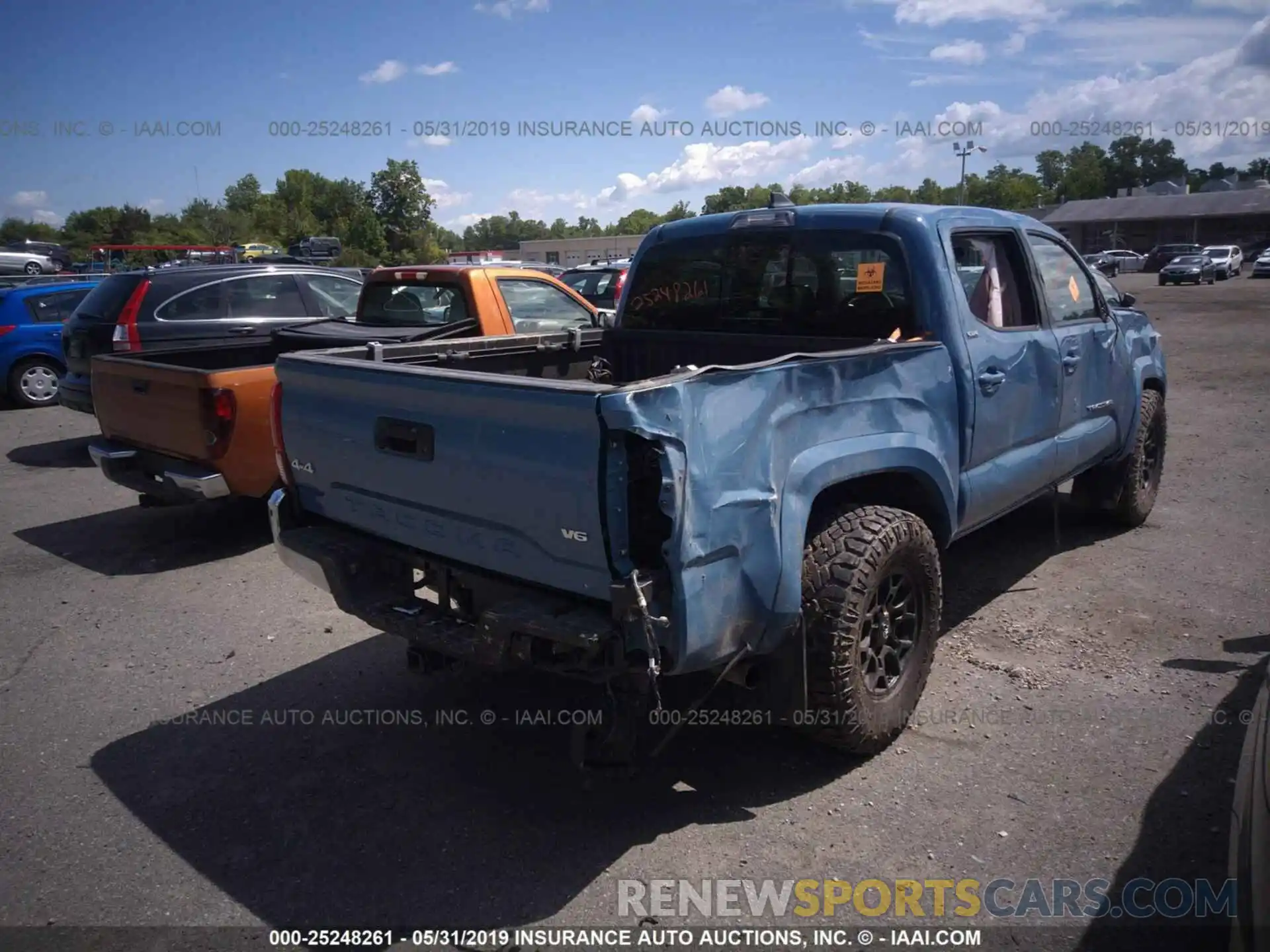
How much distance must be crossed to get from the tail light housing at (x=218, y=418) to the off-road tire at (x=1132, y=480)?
17.9ft

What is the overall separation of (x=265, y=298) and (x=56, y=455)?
9.51 ft

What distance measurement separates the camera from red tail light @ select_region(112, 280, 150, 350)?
891 cm

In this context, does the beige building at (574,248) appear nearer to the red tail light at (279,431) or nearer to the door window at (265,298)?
the door window at (265,298)

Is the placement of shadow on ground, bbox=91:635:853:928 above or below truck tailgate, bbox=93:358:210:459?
below

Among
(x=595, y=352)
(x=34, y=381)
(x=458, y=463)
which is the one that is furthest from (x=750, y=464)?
(x=34, y=381)

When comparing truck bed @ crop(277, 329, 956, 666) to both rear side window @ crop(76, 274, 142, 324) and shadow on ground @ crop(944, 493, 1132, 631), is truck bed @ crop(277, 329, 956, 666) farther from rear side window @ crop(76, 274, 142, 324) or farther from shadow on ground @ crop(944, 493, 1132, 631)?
rear side window @ crop(76, 274, 142, 324)

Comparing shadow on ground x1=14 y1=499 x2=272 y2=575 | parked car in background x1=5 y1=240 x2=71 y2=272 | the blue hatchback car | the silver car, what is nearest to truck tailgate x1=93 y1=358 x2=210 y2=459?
shadow on ground x1=14 y1=499 x2=272 y2=575

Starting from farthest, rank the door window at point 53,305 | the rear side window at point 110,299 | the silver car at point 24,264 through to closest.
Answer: the silver car at point 24,264, the door window at point 53,305, the rear side window at point 110,299

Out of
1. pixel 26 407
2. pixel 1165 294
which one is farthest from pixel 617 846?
pixel 1165 294

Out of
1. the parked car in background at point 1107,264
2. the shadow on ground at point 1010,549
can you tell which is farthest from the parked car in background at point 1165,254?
the shadow on ground at point 1010,549

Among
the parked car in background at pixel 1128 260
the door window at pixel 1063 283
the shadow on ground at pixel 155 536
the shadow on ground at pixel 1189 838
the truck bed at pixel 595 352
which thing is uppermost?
the parked car in background at pixel 1128 260

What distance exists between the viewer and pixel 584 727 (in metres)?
2.98

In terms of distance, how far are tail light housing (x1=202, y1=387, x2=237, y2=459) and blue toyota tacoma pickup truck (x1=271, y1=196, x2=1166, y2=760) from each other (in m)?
2.01

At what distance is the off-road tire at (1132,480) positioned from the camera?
603cm
